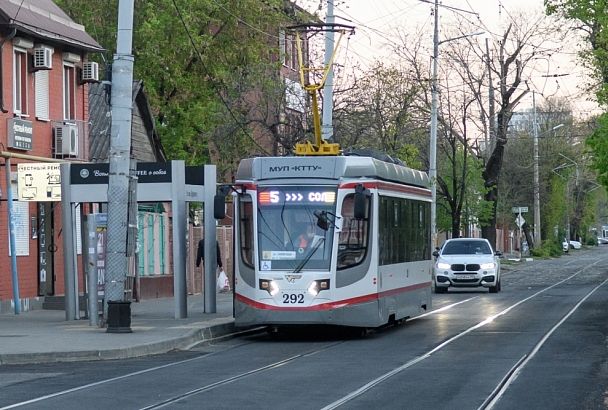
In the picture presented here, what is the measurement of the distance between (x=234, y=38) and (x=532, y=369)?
3210 centimetres

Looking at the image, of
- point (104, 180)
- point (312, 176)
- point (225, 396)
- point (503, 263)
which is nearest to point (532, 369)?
point (225, 396)

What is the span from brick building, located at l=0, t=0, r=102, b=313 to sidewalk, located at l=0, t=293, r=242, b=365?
2.05 metres

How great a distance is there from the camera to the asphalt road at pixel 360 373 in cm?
1333

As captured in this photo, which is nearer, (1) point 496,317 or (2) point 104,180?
(2) point 104,180

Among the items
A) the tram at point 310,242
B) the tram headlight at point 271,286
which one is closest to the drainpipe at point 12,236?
the tram at point 310,242

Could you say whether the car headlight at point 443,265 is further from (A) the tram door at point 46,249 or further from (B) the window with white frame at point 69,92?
(A) the tram door at point 46,249

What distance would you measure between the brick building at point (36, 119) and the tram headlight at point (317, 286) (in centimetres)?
782

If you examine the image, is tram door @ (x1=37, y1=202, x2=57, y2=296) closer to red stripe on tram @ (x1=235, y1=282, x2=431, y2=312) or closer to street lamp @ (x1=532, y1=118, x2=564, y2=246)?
red stripe on tram @ (x1=235, y1=282, x2=431, y2=312)

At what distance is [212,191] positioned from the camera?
26.5 metres

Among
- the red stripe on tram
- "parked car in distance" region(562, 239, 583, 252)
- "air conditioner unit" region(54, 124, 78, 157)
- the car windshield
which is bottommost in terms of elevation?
"parked car in distance" region(562, 239, 583, 252)

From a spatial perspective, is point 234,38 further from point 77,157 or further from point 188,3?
point 77,157

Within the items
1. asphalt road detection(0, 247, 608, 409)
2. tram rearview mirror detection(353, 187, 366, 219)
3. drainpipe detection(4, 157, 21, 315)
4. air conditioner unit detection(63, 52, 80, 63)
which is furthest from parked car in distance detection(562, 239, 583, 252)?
tram rearview mirror detection(353, 187, 366, 219)

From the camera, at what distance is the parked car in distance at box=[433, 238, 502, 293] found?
40844 mm

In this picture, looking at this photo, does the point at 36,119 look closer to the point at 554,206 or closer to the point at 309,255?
the point at 309,255
